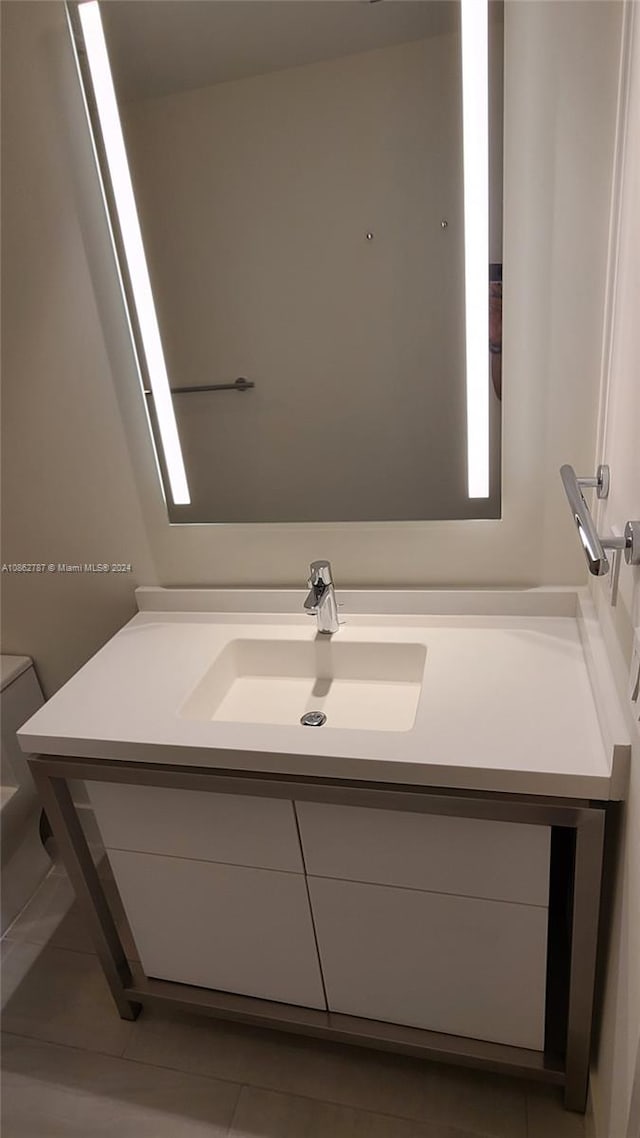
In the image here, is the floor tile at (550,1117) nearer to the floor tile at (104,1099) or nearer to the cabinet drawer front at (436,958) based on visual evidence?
the cabinet drawer front at (436,958)

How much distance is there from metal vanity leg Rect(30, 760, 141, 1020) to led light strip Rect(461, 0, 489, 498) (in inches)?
36.5

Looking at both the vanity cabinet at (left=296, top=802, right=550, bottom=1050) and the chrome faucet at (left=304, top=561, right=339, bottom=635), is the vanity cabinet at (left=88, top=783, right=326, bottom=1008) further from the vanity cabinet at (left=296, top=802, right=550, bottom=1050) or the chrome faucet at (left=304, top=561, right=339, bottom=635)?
the chrome faucet at (left=304, top=561, right=339, bottom=635)

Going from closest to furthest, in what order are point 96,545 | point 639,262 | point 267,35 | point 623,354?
point 639,262, point 623,354, point 267,35, point 96,545

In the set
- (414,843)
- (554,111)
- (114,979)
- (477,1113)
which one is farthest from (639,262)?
(114,979)

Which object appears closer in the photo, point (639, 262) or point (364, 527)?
point (639, 262)

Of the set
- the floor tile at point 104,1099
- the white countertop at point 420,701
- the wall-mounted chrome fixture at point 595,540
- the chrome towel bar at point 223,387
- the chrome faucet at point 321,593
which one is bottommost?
the floor tile at point 104,1099

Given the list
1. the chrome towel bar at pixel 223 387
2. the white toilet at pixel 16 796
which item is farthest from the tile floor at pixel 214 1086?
the chrome towel bar at pixel 223 387

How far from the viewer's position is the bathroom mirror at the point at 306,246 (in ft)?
3.60

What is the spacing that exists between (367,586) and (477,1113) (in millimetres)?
970

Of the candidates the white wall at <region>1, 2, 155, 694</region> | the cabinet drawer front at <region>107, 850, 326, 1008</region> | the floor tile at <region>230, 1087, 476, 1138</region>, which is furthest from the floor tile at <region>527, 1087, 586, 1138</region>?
the white wall at <region>1, 2, 155, 694</region>

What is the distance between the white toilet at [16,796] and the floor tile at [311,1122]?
78 centimetres

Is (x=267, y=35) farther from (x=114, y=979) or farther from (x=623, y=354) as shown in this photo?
(x=114, y=979)

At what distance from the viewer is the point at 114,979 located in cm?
146

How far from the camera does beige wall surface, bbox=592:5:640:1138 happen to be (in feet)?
2.86
